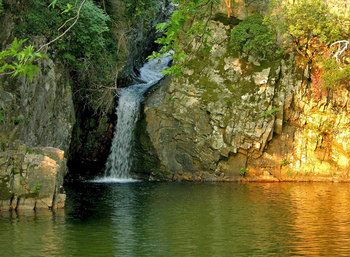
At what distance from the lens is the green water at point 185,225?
10.0 m

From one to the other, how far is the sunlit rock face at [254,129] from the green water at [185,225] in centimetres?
443

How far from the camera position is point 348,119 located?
23.9 meters

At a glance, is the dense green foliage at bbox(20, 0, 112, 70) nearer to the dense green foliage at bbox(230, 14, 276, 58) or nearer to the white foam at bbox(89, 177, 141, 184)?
the white foam at bbox(89, 177, 141, 184)

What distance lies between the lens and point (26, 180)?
573 inches

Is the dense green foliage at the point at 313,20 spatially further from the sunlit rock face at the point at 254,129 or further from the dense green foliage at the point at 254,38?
the sunlit rock face at the point at 254,129

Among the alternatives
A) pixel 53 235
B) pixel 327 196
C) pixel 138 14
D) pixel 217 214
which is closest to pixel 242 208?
pixel 217 214

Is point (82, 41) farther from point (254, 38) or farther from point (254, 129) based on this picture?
point (254, 129)

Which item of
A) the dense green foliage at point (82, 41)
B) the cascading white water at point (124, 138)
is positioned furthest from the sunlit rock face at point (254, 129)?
the dense green foliage at point (82, 41)

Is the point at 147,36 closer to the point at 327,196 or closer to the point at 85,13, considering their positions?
the point at 85,13

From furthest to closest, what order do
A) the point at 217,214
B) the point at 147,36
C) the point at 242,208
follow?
the point at 147,36 < the point at 242,208 < the point at 217,214

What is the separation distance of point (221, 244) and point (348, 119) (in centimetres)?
1577

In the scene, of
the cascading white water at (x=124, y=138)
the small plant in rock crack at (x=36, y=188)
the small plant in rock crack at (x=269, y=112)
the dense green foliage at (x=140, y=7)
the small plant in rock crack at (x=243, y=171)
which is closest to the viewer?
the small plant in rock crack at (x=36, y=188)

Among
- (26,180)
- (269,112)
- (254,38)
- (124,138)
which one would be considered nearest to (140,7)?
(254,38)

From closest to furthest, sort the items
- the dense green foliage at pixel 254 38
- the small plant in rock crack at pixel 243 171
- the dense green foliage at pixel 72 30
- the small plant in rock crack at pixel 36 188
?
the small plant in rock crack at pixel 36 188, the dense green foliage at pixel 72 30, the dense green foliage at pixel 254 38, the small plant in rock crack at pixel 243 171
